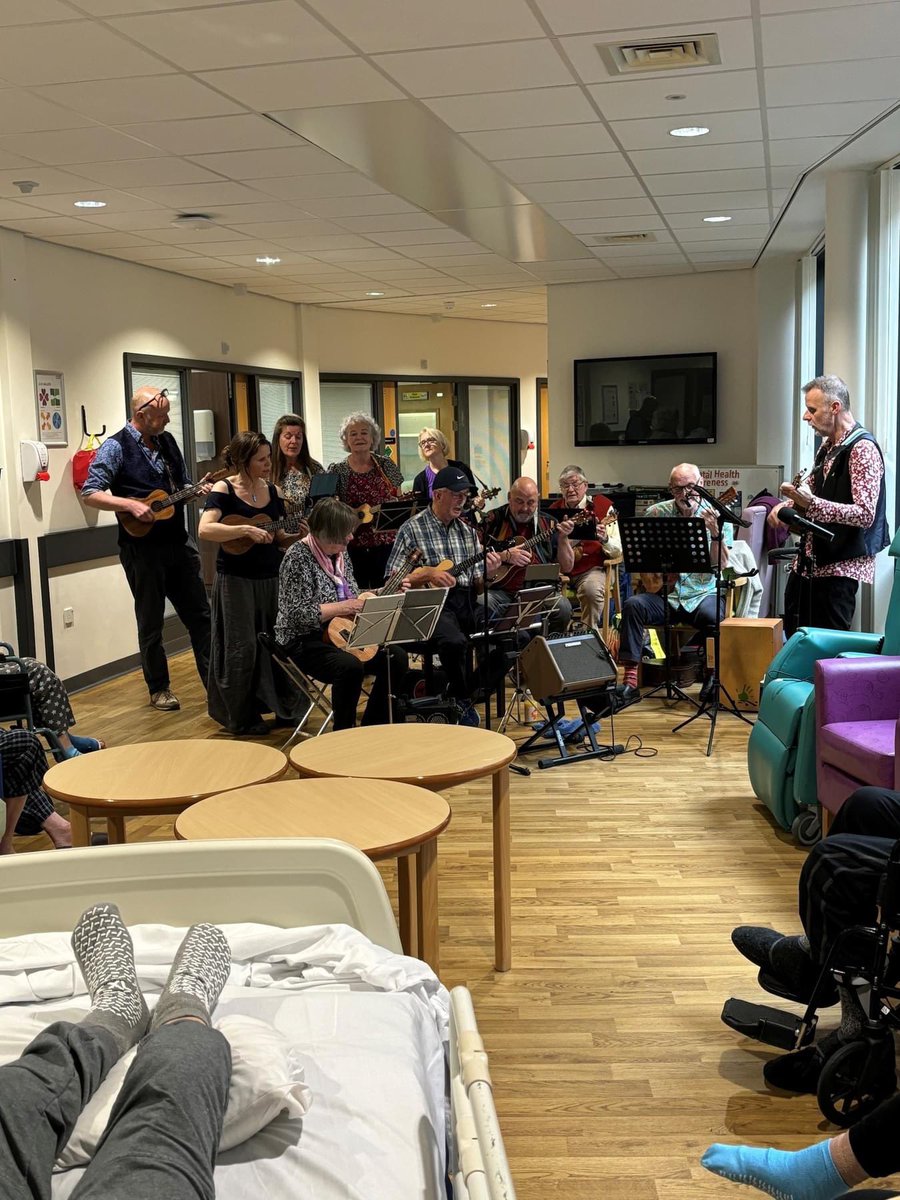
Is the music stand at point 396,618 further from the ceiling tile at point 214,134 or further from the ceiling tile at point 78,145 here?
the ceiling tile at point 78,145

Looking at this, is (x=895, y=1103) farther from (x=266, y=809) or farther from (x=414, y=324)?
(x=414, y=324)

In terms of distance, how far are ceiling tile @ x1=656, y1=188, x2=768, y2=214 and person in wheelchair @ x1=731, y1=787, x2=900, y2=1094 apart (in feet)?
15.5

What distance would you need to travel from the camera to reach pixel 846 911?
2600 mm

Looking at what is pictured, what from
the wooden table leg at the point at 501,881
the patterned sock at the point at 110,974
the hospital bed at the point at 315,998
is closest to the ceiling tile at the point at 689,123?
the wooden table leg at the point at 501,881

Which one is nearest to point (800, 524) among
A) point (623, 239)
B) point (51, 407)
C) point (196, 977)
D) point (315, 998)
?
point (623, 239)

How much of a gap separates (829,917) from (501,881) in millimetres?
1011

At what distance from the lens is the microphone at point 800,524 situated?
5.20 metres

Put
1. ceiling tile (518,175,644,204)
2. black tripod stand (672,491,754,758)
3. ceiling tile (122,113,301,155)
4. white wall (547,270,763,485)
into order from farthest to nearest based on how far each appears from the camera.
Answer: white wall (547,270,763,485) → ceiling tile (518,175,644,204) → black tripod stand (672,491,754,758) → ceiling tile (122,113,301,155)

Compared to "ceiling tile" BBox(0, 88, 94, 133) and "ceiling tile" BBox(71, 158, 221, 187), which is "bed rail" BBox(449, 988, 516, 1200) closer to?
"ceiling tile" BBox(0, 88, 94, 133)

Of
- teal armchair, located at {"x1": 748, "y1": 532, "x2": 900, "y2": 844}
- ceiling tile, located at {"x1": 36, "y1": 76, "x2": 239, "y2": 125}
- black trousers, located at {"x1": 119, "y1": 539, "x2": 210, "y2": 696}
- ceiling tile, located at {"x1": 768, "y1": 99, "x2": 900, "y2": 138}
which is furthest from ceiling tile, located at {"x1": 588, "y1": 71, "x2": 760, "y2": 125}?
black trousers, located at {"x1": 119, "y1": 539, "x2": 210, "y2": 696}

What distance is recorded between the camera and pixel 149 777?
310 cm

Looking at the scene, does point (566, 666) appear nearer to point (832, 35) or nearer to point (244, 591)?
point (244, 591)

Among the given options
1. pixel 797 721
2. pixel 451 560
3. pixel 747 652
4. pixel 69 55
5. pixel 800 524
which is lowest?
pixel 747 652

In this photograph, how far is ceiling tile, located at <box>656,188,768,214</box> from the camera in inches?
266
